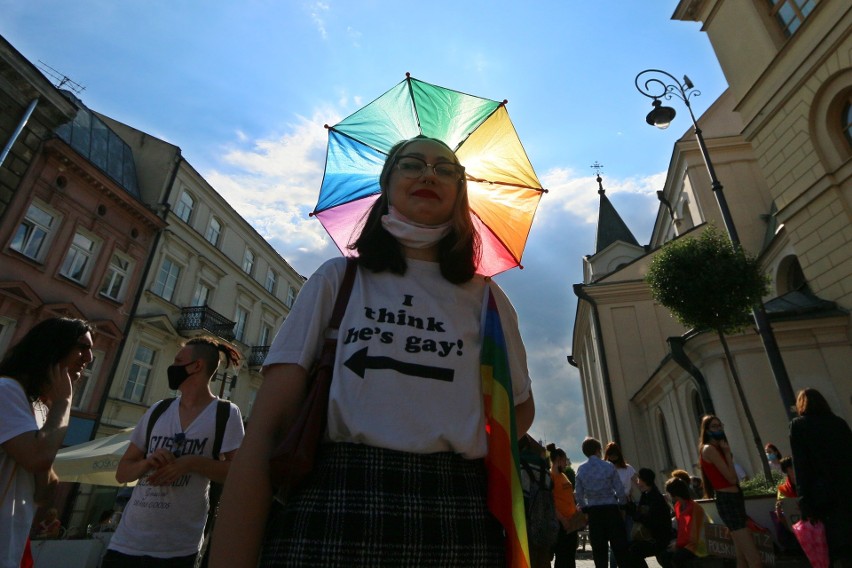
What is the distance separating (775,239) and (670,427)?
851cm

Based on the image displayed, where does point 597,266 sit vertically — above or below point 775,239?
above

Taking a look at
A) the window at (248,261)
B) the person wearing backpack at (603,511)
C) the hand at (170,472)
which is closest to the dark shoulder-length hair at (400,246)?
the hand at (170,472)

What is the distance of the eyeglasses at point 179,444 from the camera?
10.6 feet

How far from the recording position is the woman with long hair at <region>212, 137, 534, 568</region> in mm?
1107

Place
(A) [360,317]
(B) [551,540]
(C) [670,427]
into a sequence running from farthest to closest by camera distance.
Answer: (C) [670,427] < (B) [551,540] < (A) [360,317]

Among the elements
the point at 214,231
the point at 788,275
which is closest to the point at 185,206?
the point at 214,231

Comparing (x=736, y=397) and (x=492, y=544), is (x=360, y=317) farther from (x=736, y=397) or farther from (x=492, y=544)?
(x=736, y=397)

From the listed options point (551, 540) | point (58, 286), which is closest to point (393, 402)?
point (551, 540)

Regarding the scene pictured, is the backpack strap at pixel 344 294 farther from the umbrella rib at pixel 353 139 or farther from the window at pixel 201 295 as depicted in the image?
the window at pixel 201 295

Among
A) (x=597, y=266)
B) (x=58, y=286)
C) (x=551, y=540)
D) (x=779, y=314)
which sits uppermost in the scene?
(x=597, y=266)

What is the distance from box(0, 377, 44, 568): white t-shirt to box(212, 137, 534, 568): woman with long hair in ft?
6.56

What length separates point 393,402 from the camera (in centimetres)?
128

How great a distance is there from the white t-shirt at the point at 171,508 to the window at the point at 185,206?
823 inches

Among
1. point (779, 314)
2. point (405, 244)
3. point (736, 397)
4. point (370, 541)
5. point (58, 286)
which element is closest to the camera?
point (370, 541)
